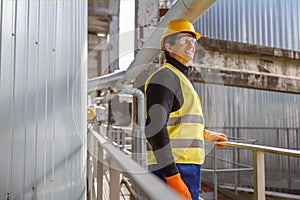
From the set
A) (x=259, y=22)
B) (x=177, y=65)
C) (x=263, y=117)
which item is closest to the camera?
(x=177, y=65)

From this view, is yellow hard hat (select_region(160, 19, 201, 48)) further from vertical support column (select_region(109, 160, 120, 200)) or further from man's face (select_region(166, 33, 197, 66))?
vertical support column (select_region(109, 160, 120, 200))

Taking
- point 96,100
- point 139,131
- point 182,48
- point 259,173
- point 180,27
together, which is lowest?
point 259,173

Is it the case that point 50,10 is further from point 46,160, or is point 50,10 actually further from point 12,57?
point 46,160

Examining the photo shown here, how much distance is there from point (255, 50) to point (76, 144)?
2232 millimetres

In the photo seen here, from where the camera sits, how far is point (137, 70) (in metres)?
3.44

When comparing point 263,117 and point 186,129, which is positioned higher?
point 186,129

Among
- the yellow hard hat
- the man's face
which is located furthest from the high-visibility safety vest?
the yellow hard hat

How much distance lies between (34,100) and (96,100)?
5665 millimetres

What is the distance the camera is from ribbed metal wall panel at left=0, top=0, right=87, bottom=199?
105 centimetres

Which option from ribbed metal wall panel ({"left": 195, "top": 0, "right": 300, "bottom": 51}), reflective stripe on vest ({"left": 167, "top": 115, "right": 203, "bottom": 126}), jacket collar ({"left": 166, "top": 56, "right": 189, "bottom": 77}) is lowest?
reflective stripe on vest ({"left": 167, "top": 115, "right": 203, "bottom": 126})

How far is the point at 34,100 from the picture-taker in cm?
118

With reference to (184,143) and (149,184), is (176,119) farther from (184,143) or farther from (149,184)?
(149,184)

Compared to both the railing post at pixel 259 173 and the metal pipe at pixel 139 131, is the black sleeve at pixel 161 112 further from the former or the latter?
the metal pipe at pixel 139 131

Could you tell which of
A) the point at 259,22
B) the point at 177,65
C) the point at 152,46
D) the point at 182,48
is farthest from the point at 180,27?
the point at 259,22
